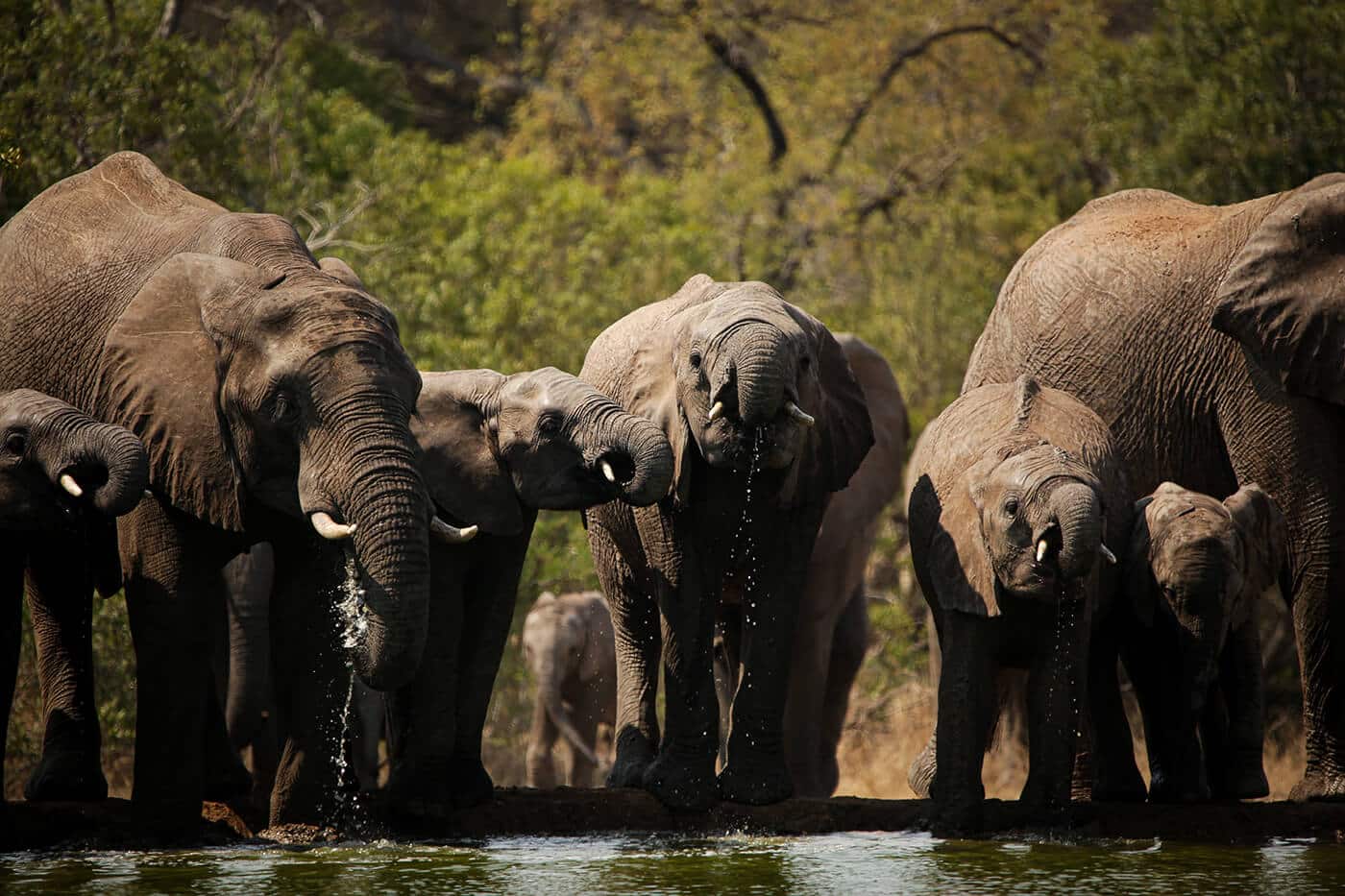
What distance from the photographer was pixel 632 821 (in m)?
9.75

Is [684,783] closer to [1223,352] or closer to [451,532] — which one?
[451,532]

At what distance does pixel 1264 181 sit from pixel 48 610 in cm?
971

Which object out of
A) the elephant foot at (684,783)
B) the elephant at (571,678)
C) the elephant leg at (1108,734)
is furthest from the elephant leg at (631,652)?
the elephant at (571,678)

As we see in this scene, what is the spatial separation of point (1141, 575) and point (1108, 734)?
2.60ft

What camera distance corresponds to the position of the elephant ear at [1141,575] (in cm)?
989

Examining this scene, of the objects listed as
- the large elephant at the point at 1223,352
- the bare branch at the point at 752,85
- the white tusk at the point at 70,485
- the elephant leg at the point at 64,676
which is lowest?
the elephant leg at the point at 64,676

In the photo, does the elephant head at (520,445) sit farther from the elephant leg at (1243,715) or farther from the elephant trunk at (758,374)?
the elephant leg at (1243,715)

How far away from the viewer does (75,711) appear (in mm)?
9906

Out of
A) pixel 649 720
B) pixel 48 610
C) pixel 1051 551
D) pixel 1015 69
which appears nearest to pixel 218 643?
pixel 48 610

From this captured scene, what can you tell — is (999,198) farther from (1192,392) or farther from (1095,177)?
(1192,392)

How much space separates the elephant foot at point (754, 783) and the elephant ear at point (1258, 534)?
2.15 m

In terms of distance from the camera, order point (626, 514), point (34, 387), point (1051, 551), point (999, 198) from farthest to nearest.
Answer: point (999, 198), point (626, 514), point (34, 387), point (1051, 551)

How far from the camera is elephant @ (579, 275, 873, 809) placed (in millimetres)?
9516

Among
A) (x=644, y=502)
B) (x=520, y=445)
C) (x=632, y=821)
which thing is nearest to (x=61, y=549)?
(x=520, y=445)
